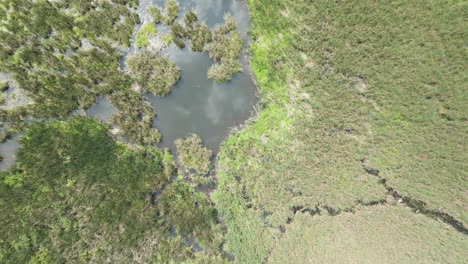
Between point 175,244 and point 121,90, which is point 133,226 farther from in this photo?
point 121,90

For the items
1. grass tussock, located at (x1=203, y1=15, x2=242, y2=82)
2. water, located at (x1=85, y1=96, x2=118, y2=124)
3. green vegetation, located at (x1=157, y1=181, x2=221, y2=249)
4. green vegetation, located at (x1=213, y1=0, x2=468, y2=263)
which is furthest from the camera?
green vegetation, located at (x1=157, y1=181, x2=221, y2=249)

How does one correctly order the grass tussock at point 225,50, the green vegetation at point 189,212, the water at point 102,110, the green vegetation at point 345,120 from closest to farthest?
the green vegetation at point 345,120
the water at point 102,110
the grass tussock at point 225,50
the green vegetation at point 189,212

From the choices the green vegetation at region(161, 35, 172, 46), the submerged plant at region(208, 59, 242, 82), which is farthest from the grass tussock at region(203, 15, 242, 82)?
the green vegetation at region(161, 35, 172, 46)

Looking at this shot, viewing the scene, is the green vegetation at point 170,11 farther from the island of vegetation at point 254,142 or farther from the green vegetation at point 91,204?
the green vegetation at point 91,204

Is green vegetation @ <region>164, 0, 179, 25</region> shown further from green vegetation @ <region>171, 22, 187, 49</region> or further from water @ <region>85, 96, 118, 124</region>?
water @ <region>85, 96, 118, 124</region>

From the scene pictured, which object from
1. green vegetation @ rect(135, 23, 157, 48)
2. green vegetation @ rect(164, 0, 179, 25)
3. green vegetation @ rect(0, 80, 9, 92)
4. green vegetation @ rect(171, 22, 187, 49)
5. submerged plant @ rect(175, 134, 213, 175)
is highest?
green vegetation @ rect(164, 0, 179, 25)

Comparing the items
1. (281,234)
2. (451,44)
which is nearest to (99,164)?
(281,234)

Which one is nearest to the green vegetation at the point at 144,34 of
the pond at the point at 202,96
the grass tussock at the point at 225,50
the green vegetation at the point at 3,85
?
the pond at the point at 202,96
